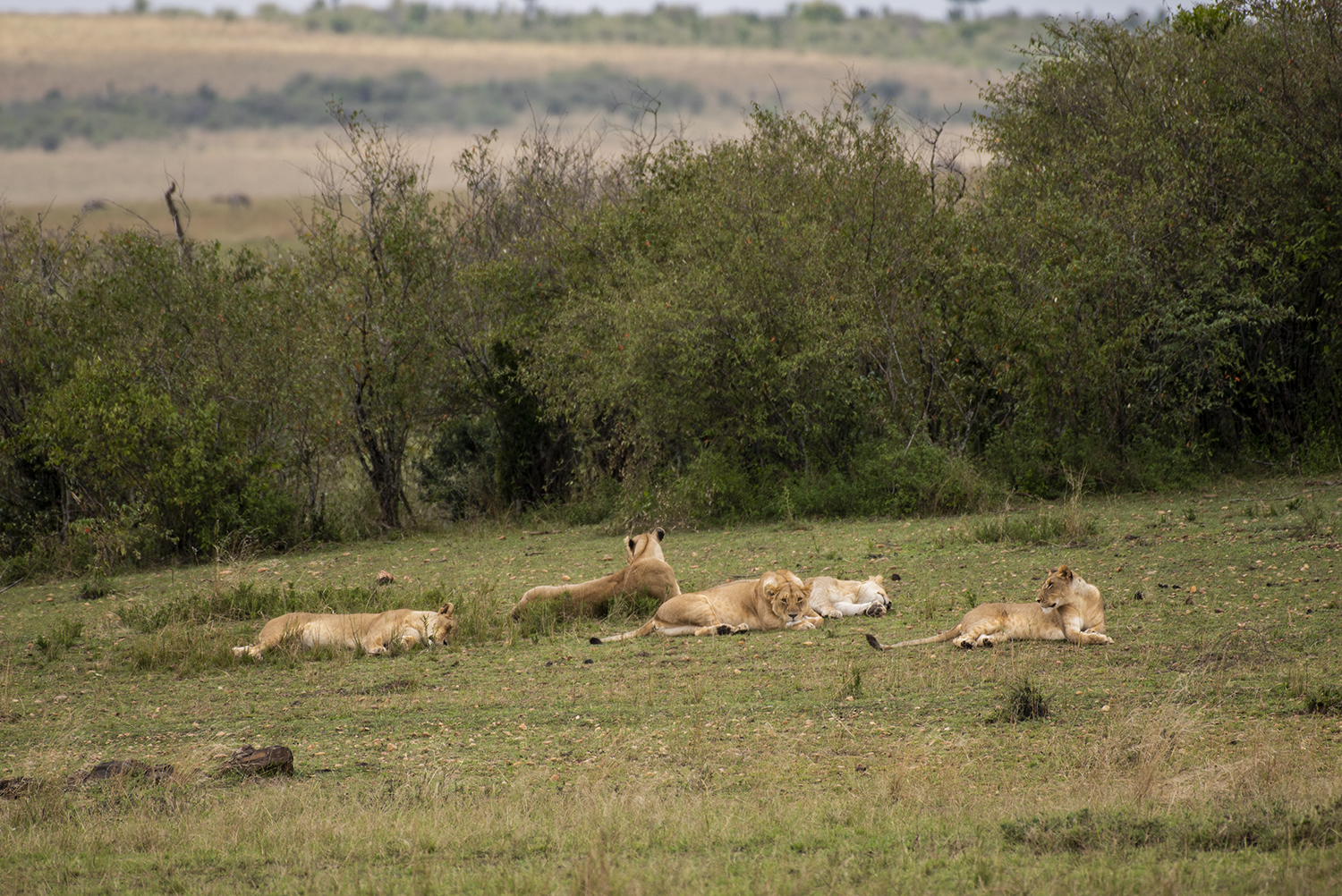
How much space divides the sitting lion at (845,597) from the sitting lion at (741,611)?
0.30 meters

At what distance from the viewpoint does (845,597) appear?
1192 centimetres

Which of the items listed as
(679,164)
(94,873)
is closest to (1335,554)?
(94,873)

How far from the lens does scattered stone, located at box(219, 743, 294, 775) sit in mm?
7082

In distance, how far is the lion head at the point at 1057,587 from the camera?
381 inches

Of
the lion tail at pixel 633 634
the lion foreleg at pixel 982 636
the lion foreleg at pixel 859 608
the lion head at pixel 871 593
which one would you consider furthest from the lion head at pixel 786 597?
the lion foreleg at pixel 982 636

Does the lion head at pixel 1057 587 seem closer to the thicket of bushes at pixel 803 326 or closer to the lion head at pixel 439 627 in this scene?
the lion head at pixel 439 627

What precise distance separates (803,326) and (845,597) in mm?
8299

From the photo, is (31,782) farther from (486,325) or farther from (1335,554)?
(486,325)

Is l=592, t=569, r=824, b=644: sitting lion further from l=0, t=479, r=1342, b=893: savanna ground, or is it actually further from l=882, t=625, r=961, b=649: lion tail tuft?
l=882, t=625, r=961, b=649: lion tail tuft

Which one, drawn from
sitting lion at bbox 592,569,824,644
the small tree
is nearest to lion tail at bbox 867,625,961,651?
sitting lion at bbox 592,569,824,644

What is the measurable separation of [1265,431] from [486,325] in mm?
15130

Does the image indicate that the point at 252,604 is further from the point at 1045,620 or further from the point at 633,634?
the point at 1045,620

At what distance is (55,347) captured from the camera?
2128 cm

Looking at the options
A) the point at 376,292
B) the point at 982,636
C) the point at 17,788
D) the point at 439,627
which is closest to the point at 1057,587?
the point at 982,636
